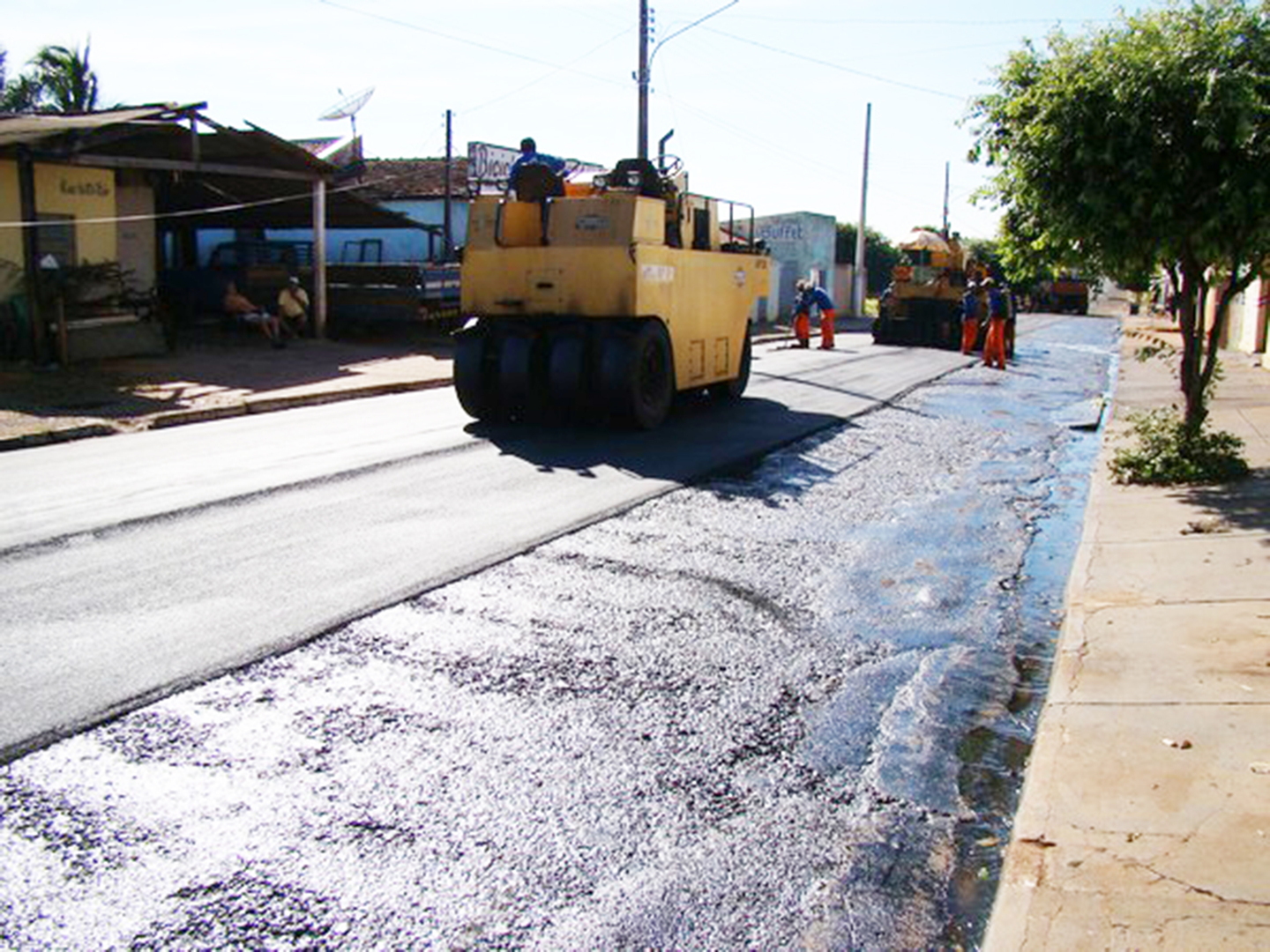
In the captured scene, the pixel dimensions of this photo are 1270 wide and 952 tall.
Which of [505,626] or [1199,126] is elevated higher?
[1199,126]

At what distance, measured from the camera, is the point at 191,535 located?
7488mm

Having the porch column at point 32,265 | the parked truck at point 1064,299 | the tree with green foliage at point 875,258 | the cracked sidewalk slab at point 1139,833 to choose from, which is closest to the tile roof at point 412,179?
the porch column at point 32,265

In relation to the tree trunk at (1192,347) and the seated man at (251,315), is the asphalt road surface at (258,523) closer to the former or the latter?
the tree trunk at (1192,347)

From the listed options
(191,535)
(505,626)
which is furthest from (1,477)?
(505,626)

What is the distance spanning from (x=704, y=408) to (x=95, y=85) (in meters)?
30.7

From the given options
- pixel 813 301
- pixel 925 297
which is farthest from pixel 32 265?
pixel 925 297

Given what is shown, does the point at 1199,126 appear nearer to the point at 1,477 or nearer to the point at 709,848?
the point at 709,848

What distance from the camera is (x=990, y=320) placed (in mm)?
23531

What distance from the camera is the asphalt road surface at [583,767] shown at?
332cm

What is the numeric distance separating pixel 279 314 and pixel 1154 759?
2130 cm

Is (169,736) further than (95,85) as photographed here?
No

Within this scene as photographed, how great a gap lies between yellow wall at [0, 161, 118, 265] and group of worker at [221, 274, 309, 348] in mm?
2960

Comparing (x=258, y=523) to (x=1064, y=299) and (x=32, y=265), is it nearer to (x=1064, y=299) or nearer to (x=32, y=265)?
(x=32, y=265)

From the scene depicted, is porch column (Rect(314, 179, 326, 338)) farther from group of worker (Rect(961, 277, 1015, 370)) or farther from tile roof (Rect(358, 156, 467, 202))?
group of worker (Rect(961, 277, 1015, 370))
